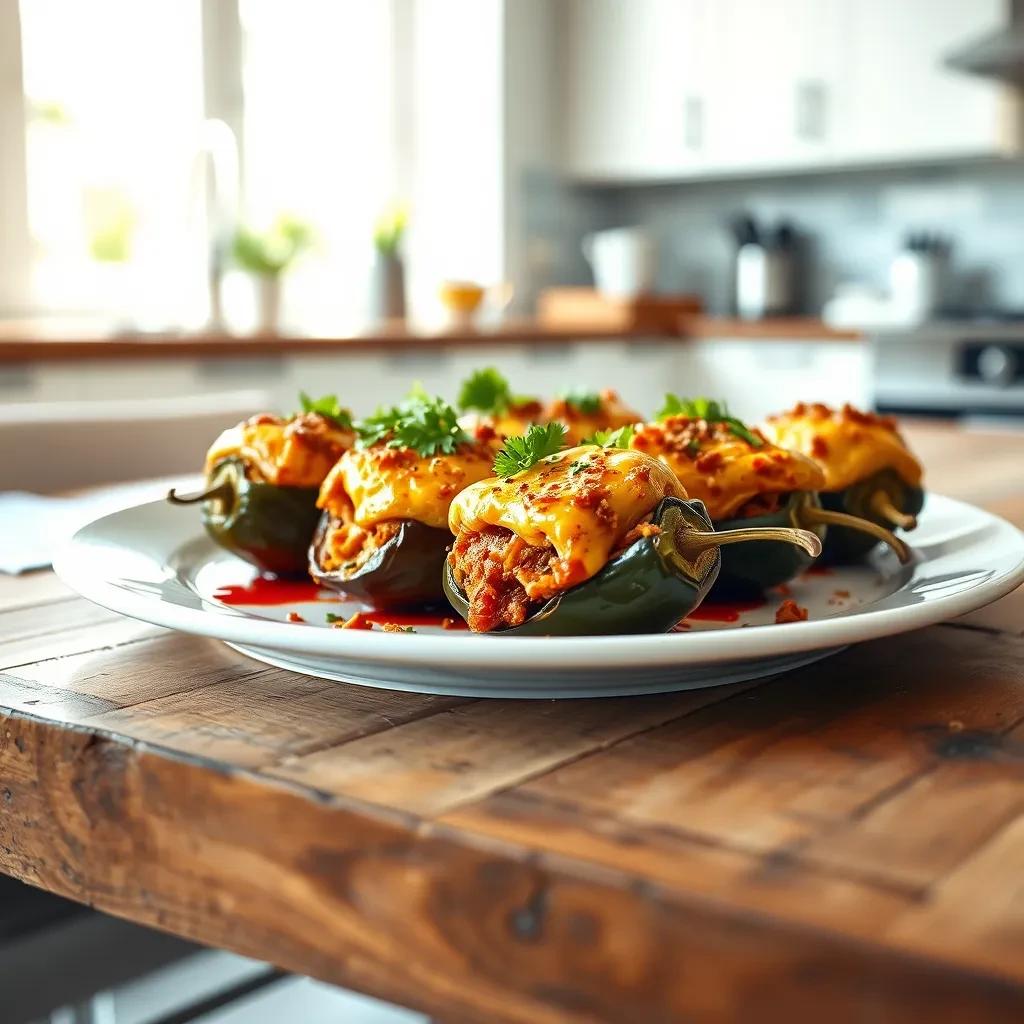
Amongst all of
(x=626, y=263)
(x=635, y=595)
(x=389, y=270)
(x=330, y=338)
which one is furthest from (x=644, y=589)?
(x=626, y=263)

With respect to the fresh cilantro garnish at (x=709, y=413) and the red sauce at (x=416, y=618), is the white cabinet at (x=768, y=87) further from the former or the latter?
the red sauce at (x=416, y=618)

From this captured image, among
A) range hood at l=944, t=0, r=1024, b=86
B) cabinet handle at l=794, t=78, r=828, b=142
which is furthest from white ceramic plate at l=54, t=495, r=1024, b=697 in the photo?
cabinet handle at l=794, t=78, r=828, b=142

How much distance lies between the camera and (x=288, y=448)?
0.90m

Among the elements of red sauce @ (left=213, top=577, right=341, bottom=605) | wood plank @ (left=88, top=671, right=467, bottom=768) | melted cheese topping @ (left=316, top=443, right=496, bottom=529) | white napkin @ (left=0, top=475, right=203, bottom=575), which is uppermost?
melted cheese topping @ (left=316, top=443, right=496, bottom=529)

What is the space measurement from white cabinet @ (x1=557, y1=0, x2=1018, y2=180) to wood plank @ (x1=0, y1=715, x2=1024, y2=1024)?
421 cm

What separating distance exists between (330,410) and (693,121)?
418 centimetres

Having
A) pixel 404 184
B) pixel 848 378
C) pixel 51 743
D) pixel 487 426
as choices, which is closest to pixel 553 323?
pixel 404 184

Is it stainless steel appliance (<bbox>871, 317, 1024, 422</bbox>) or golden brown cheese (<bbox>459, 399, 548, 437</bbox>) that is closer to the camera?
golden brown cheese (<bbox>459, 399, 548, 437</bbox>)

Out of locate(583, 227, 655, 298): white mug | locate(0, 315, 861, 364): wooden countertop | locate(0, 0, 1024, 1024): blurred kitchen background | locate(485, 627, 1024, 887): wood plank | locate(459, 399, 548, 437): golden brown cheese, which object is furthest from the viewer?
locate(583, 227, 655, 298): white mug

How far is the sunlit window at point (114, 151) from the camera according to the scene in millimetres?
3893

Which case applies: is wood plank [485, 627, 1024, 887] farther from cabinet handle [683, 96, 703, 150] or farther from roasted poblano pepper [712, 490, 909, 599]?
cabinet handle [683, 96, 703, 150]

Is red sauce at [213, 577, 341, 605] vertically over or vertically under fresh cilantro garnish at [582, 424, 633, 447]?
under

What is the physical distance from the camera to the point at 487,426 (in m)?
0.91

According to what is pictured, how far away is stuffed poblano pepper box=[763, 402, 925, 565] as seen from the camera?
94 centimetres
